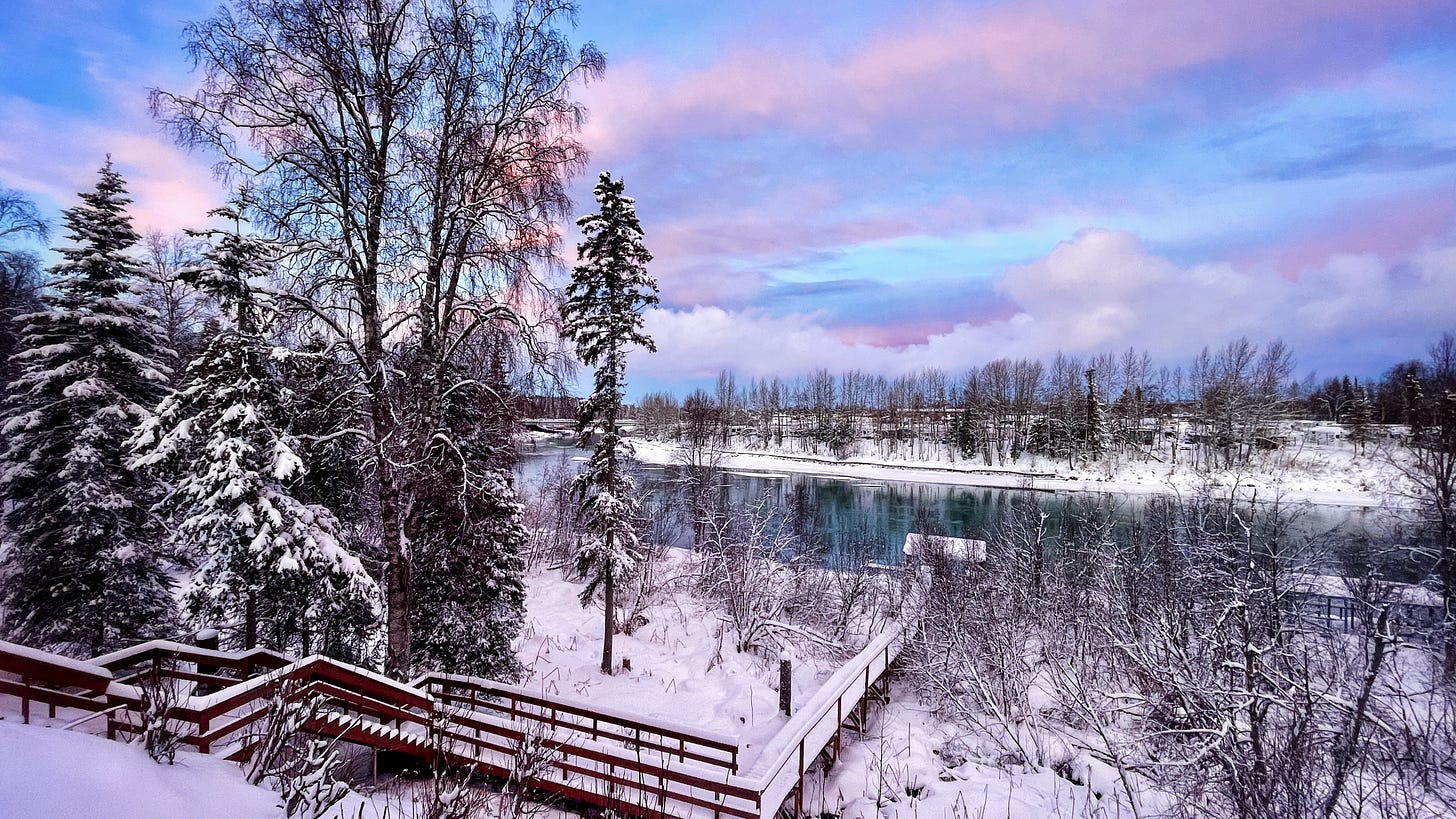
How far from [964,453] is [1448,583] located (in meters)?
57.9

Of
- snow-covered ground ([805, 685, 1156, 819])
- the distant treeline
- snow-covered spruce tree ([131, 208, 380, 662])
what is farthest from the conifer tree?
snow-covered spruce tree ([131, 208, 380, 662])

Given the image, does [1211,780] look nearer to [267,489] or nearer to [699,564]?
[267,489]

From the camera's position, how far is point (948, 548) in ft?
70.8

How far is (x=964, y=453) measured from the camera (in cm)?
6969

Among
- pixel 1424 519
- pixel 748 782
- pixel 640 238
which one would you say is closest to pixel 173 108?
pixel 640 238

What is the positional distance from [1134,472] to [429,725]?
2581 inches

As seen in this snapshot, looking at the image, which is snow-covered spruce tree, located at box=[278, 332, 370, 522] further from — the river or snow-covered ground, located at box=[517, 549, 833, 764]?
the river

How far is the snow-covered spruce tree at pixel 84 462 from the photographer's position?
1123cm

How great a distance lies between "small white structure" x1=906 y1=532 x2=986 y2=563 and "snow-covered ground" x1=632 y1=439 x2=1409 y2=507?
1921 centimetres

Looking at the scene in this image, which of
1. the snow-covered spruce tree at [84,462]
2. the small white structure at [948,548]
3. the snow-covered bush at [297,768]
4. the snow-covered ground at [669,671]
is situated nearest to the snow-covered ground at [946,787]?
the snow-covered ground at [669,671]

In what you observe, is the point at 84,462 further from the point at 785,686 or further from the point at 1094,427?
the point at 1094,427

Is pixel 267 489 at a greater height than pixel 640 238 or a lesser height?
lesser

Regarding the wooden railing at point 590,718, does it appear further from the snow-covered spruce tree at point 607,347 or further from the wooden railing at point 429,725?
the snow-covered spruce tree at point 607,347

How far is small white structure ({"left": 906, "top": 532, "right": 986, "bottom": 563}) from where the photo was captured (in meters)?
20.0
